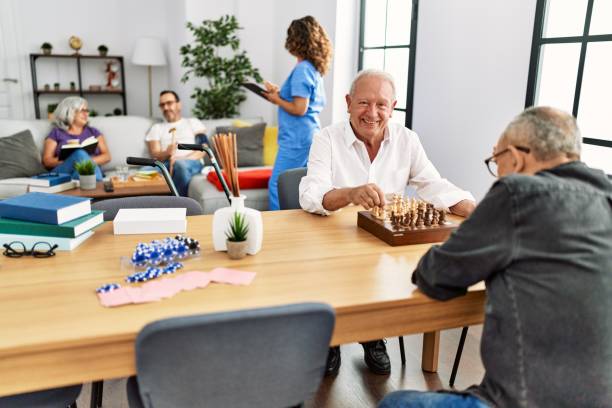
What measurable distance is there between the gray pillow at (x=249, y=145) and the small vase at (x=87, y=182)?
1612 millimetres

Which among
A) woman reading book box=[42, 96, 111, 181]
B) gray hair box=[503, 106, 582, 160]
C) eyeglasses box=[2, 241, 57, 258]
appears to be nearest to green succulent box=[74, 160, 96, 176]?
woman reading book box=[42, 96, 111, 181]

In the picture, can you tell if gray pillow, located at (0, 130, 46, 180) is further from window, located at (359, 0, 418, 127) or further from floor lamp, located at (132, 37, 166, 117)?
window, located at (359, 0, 418, 127)

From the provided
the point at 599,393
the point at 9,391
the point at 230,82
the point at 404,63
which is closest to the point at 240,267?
the point at 9,391

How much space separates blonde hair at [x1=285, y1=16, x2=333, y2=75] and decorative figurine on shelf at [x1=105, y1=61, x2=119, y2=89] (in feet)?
12.8

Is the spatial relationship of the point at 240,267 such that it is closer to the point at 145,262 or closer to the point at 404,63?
the point at 145,262

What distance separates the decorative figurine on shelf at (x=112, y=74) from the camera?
6.40 meters

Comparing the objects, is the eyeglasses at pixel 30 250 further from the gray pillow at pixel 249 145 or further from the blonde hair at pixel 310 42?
the gray pillow at pixel 249 145

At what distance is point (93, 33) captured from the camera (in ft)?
20.8

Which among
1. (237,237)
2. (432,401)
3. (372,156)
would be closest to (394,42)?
(372,156)

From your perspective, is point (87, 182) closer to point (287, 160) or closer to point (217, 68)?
point (287, 160)

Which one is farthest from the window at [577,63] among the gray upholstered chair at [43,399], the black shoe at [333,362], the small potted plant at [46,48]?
the small potted plant at [46,48]

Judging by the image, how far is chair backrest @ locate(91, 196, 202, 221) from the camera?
6.49 feet

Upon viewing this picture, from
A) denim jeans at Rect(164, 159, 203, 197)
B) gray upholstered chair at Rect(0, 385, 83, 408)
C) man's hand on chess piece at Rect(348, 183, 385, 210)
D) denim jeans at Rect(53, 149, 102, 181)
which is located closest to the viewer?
gray upholstered chair at Rect(0, 385, 83, 408)

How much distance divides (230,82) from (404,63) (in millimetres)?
2019
